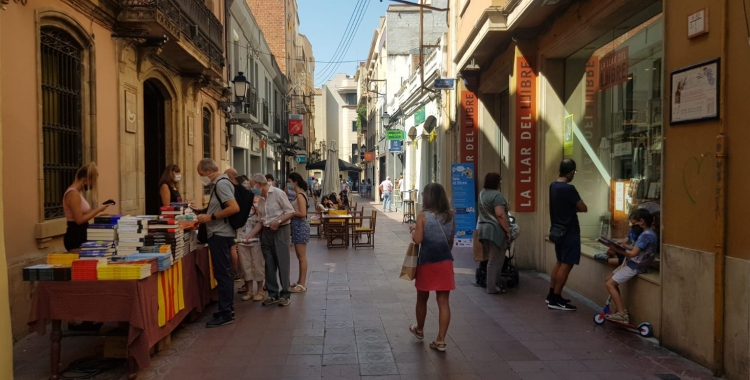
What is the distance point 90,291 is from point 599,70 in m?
7.60

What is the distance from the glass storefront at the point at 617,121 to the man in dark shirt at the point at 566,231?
33.0 inches

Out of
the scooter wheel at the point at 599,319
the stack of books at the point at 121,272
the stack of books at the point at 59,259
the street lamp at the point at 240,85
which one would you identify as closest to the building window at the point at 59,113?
the stack of books at the point at 59,259

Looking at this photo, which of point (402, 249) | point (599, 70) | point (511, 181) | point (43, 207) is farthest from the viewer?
point (402, 249)

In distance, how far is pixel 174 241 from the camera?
5.50 meters

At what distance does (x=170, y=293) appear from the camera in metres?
5.45

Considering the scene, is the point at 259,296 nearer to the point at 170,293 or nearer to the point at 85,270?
the point at 170,293

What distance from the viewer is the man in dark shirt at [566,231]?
7055 mm

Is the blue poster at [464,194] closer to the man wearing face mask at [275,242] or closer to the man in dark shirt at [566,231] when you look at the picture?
the man in dark shirt at [566,231]

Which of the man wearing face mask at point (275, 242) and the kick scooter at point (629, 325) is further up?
the man wearing face mask at point (275, 242)

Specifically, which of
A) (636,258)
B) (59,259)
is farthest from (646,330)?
(59,259)

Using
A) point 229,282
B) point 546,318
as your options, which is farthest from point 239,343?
point 546,318

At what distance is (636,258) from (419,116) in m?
16.4

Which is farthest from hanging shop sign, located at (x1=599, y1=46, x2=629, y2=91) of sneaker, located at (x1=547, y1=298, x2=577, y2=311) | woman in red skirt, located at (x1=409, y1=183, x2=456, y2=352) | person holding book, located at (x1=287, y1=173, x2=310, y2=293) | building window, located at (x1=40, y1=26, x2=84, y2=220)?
building window, located at (x1=40, y1=26, x2=84, y2=220)

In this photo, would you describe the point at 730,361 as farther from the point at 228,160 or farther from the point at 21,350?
the point at 228,160
